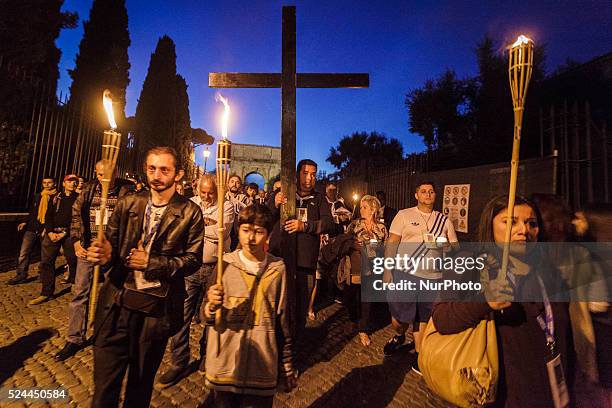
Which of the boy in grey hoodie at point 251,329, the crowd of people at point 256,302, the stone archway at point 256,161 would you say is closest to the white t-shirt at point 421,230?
the crowd of people at point 256,302

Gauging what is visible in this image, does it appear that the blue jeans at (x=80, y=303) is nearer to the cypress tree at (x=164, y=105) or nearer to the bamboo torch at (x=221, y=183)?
the bamboo torch at (x=221, y=183)

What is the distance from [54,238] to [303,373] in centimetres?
518

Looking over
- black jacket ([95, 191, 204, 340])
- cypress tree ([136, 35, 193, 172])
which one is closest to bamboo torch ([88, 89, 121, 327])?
black jacket ([95, 191, 204, 340])

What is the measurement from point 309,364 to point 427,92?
25164mm

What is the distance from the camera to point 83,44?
21.1m

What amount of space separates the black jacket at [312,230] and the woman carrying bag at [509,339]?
2135 millimetres

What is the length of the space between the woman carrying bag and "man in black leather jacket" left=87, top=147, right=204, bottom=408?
1.80 metres

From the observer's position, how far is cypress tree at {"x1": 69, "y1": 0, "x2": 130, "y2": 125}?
2080cm

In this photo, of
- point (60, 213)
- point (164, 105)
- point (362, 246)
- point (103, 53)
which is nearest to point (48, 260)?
point (60, 213)

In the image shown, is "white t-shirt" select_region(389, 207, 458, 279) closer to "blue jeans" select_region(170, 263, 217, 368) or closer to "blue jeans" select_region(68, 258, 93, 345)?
"blue jeans" select_region(170, 263, 217, 368)

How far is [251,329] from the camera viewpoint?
2193 millimetres

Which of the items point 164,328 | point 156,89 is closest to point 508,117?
point 164,328

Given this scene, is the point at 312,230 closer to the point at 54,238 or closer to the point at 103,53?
the point at 54,238

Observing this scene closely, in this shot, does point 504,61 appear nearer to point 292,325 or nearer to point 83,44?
point 292,325
